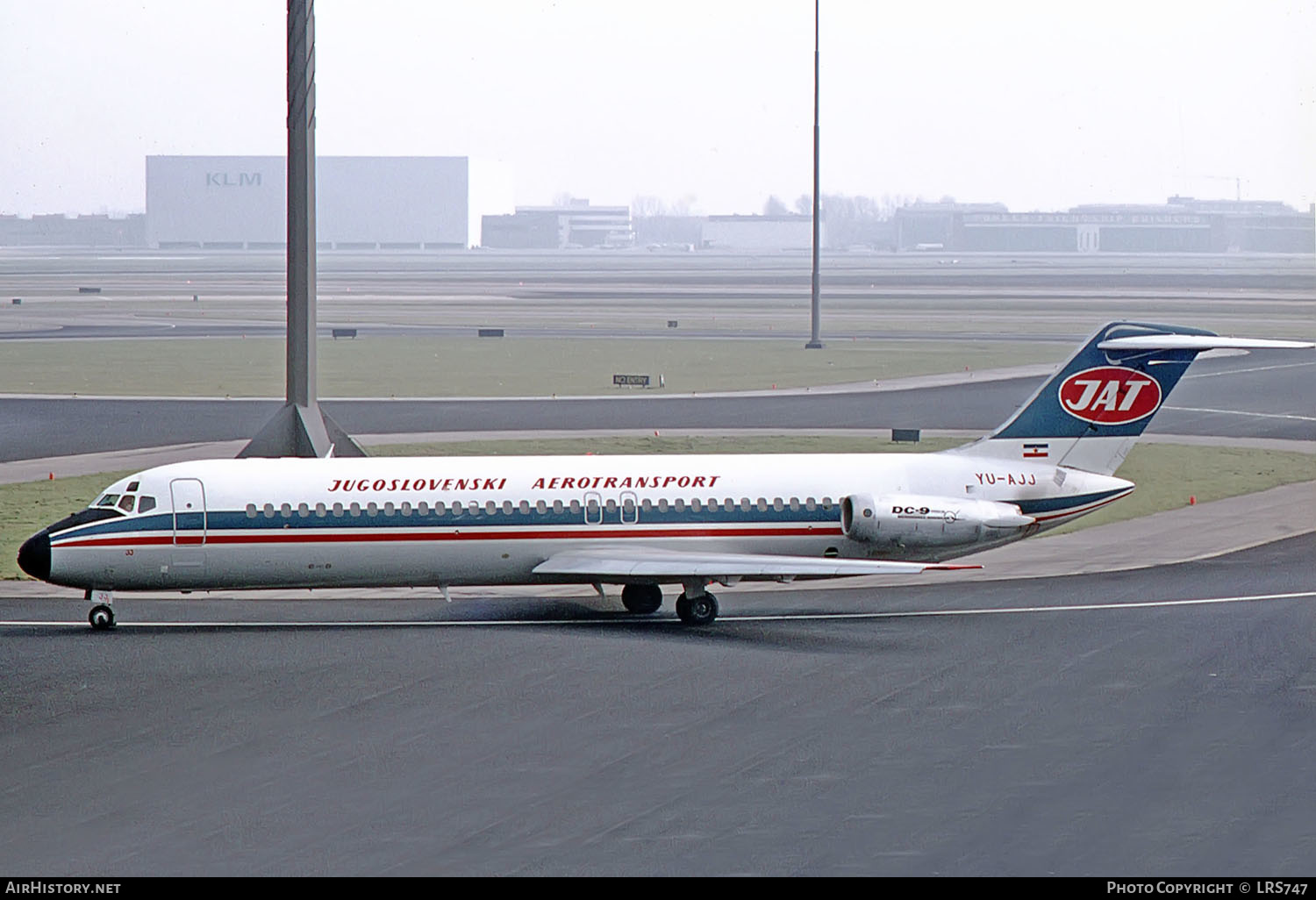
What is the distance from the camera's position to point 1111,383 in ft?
115

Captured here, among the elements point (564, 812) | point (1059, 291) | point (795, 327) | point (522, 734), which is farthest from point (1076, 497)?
point (1059, 291)

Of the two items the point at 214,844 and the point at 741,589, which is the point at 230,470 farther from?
the point at 214,844

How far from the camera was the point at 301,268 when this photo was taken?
42938mm

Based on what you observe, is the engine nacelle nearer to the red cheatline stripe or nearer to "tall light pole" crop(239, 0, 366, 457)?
the red cheatline stripe

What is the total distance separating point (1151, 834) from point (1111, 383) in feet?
56.6

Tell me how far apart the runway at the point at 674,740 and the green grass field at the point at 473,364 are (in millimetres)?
44048

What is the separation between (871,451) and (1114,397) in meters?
21.4

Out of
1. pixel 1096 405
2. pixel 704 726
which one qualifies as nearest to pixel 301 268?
pixel 1096 405

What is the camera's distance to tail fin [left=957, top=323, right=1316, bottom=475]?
3484 centimetres

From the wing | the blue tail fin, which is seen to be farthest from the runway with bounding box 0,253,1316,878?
the blue tail fin

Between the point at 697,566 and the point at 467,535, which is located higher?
the point at 467,535

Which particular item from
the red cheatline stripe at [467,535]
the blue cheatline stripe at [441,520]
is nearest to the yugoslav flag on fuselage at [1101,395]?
the blue cheatline stripe at [441,520]

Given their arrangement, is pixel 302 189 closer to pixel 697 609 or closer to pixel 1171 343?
pixel 697 609

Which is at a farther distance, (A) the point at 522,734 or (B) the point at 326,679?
(B) the point at 326,679
